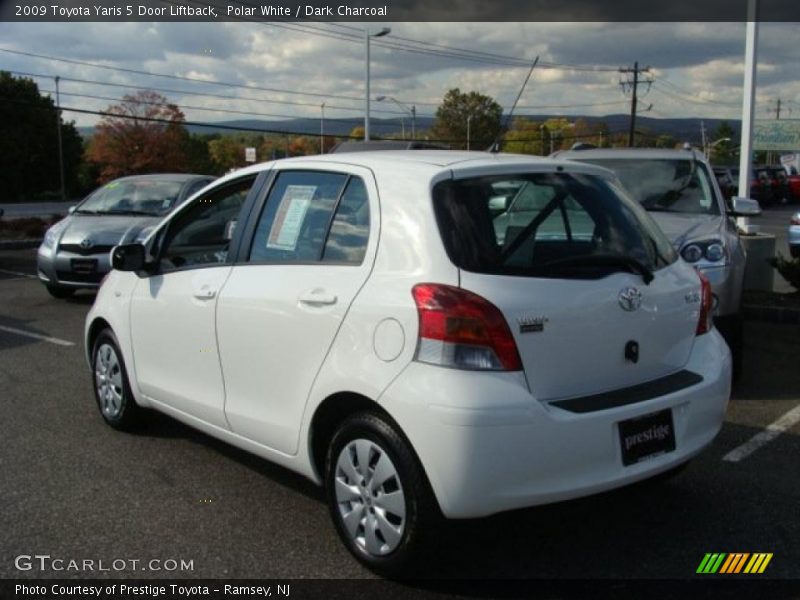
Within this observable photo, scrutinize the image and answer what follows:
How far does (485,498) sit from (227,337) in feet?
5.26

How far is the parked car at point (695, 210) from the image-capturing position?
6098mm

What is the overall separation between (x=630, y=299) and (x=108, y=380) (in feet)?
11.0

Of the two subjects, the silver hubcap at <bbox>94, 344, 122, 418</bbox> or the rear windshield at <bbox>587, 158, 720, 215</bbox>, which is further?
the rear windshield at <bbox>587, 158, 720, 215</bbox>

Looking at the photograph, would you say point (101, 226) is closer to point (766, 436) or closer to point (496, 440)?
point (766, 436)

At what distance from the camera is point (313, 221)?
3.71 metres

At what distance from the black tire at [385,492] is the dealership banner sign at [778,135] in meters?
51.7

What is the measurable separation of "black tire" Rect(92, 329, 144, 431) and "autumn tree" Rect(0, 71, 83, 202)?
66140 mm

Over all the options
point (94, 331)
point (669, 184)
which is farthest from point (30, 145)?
point (94, 331)

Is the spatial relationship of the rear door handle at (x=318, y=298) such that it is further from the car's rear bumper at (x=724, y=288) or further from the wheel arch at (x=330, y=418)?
the car's rear bumper at (x=724, y=288)

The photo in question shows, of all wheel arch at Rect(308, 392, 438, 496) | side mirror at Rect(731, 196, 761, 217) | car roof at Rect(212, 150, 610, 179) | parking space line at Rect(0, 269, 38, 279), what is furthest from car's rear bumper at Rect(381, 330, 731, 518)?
parking space line at Rect(0, 269, 38, 279)

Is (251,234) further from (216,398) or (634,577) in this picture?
(634,577)

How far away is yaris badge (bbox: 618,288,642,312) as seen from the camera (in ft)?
10.8

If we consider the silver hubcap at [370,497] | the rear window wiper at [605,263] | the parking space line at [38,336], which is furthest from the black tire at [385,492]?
the parking space line at [38,336]

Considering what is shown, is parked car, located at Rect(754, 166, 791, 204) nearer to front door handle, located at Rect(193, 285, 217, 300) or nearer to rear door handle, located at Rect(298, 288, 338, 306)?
front door handle, located at Rect(193, 285, 217, 300)
